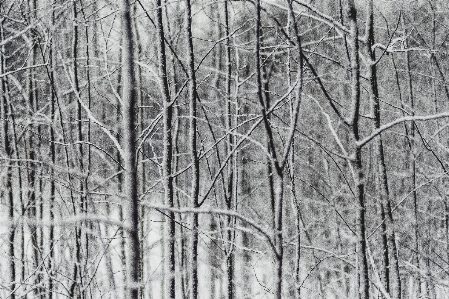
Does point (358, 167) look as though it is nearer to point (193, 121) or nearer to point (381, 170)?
point (381, 170)

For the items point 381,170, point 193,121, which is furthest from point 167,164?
Result: point 381,170

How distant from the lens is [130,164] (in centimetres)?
148

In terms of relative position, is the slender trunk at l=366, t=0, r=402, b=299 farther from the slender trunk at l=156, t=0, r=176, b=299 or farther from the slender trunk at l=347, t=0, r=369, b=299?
the slender trunk at l=156, t=0, r=176, b=299

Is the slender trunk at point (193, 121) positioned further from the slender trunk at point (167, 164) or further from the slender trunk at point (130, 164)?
the slender trunk at point (130, 164)

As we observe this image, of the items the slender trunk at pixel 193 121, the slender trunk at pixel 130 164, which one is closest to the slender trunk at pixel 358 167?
the slender trunk at pixel 130 164

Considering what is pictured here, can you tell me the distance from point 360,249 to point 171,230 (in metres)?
1.53

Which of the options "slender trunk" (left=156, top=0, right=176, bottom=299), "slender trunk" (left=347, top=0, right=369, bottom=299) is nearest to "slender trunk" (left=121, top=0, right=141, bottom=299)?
"slender trunk" (left=347, top=0, right=369, bottom=299)

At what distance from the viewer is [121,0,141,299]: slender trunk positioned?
145 cm

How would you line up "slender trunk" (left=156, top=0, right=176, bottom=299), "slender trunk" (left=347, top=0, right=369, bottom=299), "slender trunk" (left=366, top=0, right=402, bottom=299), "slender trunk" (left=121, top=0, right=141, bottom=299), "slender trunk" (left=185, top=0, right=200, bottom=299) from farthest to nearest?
"slender trunk" (left=185, top=0, right=200, bottom=299) → "slender trunk" (left=156, top=0, right=176, bottom=299) → "slender trunk" (left=366, top=0, right=402, bottom=299) → "slender trunk" (left=347, top=0, right=369, bottom=299) → "slender trunk" (left=121, top=0, right=141, bottom=299)

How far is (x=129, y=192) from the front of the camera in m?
1.47

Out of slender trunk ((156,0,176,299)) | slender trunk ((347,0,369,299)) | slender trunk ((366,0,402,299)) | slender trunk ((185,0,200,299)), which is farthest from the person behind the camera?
slender trunk ((185,0,200,299))

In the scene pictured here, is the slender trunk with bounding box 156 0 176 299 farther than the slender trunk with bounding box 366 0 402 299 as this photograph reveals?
Yes

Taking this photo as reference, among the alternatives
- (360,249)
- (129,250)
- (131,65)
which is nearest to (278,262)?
(360,249)

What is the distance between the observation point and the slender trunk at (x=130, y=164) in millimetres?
1445
